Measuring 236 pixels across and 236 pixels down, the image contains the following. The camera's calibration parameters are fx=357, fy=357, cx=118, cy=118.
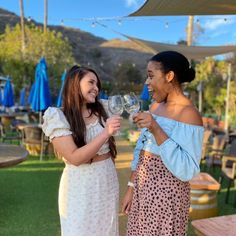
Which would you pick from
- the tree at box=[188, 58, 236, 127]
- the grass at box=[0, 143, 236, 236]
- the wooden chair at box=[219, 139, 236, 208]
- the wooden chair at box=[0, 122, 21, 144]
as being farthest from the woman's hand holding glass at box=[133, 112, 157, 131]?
the tree at box=[188, 58, 236, 127]

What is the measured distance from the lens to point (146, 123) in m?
1.68

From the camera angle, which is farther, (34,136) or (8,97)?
(8,97)

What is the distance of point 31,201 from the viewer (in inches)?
192

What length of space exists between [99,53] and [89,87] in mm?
51007

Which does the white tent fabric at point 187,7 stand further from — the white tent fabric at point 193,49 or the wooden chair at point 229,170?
the white tent fabric at point 193,49

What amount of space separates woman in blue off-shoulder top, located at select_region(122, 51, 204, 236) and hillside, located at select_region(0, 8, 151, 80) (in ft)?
135

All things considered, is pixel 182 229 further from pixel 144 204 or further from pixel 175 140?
pixel 175 140

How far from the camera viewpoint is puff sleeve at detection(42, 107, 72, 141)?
190 centimetres

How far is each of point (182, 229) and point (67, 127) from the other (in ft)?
2.72

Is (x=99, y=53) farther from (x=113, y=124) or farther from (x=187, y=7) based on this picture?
(x=113, y=124)

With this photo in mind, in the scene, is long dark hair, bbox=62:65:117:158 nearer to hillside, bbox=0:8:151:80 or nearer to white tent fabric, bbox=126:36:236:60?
white tent fabric, bbox=126:36:236:60

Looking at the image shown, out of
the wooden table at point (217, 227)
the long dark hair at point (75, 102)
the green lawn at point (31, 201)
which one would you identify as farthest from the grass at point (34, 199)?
the long dark hair at point (75, 102)

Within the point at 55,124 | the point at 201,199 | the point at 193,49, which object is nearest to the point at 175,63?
the point at 55,124

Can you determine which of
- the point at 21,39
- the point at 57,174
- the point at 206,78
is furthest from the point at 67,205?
the point at 21,39
